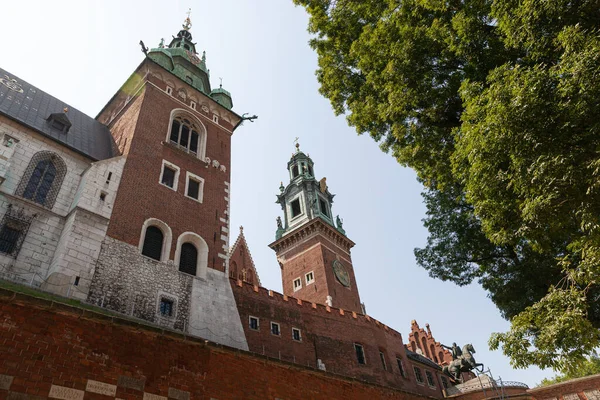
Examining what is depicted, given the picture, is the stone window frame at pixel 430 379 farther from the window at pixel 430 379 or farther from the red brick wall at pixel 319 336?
the red brick wall at pixel 319 336

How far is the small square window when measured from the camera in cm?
2122

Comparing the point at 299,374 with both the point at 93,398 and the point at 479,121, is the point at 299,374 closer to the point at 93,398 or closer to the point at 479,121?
the point at 93,398

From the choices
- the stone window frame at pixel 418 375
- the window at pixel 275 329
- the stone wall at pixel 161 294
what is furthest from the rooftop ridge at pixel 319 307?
the stone wall at pixel 161 294

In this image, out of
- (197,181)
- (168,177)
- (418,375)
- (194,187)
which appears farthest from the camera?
(418,375)

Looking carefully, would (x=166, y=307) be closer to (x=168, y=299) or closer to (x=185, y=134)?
(x=168, y=299)

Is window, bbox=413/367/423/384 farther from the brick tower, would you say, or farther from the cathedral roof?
the cathedral roof

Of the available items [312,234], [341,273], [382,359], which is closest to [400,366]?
[382,359]

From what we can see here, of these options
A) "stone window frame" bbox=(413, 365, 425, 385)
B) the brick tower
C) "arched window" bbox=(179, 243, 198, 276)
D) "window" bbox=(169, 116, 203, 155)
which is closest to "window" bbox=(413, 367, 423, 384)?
"stone window frame" bbox=(413, 365, 425, 385)

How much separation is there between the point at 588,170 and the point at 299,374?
34.8 ft

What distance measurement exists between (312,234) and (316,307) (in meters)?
14.1

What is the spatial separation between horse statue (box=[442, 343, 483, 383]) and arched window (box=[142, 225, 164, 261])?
20048 millimetres

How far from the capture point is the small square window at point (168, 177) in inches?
835

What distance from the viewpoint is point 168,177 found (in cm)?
2166

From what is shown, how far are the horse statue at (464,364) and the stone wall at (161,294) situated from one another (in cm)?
1601
